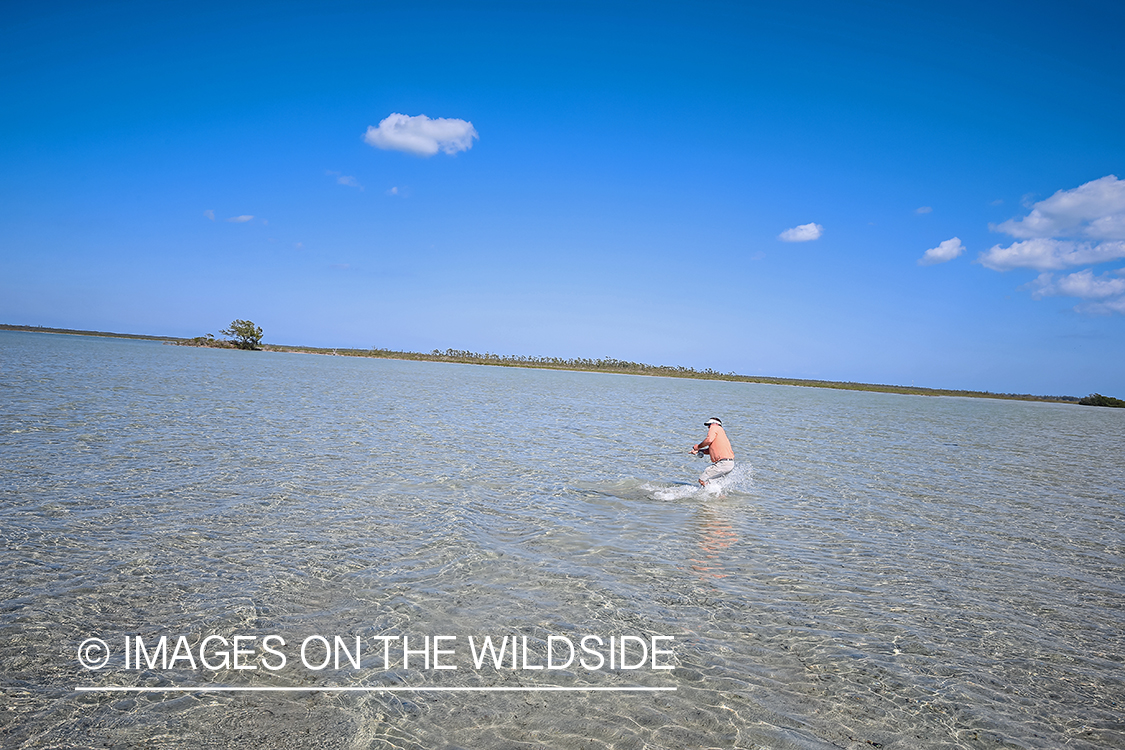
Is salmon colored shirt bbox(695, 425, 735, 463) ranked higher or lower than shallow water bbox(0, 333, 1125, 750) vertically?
higher

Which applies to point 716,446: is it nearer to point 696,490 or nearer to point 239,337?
point 696,490

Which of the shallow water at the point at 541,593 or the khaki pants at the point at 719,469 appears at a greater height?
the khaki pants at the point at 719,469

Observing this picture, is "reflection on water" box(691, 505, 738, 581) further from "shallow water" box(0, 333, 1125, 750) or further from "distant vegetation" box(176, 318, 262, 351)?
"distant vegetation" box(176, 318, 262, 351)

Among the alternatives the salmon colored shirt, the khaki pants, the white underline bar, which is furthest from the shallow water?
the salmon colored shirt

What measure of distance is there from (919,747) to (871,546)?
7041mm

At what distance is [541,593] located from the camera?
8.33 meters

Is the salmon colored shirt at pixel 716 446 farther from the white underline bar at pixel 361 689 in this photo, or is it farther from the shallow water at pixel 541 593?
the white underline bar at pixel 361 689

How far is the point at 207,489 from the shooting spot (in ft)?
41.7

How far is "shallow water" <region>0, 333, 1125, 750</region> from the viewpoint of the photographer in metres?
5.41

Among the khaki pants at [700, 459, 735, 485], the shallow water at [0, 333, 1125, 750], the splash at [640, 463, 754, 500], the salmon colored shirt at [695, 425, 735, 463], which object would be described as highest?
the salmon colored shirt at [695, 425, 735, 463]

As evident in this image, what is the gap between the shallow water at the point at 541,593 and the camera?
17.7ft

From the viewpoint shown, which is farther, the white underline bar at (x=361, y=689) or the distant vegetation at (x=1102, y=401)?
the distant vegetation at (x=1102, y=401)

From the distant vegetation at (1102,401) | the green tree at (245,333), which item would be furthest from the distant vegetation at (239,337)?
the distant vegetation at (1102,401)

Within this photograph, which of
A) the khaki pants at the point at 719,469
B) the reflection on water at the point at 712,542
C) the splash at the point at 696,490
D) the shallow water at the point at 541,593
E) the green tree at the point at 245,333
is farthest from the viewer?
the green tree at the point at 245,333
